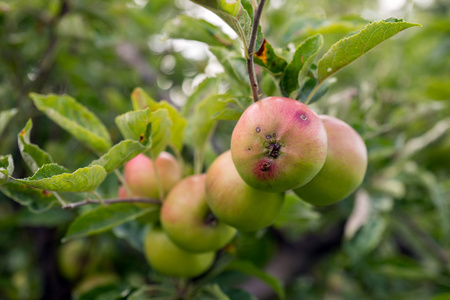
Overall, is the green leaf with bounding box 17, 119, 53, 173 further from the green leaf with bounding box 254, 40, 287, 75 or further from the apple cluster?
the green leaf with bounding box 254, 40, 287, 75

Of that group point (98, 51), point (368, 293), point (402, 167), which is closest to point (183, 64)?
point (98, 51)

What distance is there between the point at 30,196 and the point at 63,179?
250 millimetres

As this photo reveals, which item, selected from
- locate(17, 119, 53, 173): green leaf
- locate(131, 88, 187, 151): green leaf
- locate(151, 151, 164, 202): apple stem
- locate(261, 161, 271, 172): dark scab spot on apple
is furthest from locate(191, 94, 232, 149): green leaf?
locate(17, 119, 53, 173): green leaf

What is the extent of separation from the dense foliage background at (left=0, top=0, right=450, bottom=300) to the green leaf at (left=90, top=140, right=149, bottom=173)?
337mm

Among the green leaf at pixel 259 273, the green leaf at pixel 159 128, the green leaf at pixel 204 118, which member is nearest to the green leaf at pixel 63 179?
the green leaf at pixel 159 128

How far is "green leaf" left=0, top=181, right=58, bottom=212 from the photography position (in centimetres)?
83

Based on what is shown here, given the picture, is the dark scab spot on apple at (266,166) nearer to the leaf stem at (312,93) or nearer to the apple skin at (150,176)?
the leaf stem at (312,93)

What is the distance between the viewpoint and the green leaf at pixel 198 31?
0.92m

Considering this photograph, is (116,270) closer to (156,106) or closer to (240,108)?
(156,106)

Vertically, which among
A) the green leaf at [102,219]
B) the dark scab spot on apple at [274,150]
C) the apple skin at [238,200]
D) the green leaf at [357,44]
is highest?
the green leaf at [357,44]

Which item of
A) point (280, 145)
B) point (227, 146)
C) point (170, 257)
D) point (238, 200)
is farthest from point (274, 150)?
point (227, 146)

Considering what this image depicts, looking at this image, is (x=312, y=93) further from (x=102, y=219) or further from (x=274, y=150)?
(x=102, y=219)

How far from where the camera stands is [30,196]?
0.86 meters

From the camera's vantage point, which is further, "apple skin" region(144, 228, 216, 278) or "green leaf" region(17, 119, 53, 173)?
"apple skin" region(144, 228, 216, 278)
